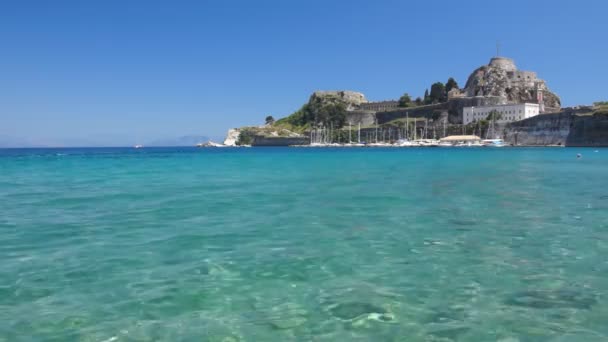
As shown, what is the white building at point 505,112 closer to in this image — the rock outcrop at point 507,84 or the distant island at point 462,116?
the distant island at point 462,116

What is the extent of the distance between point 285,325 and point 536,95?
12034 centimetres

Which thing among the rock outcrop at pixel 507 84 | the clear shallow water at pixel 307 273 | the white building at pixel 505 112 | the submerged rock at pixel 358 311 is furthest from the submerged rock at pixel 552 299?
the rock outcrop at pixel 507 84

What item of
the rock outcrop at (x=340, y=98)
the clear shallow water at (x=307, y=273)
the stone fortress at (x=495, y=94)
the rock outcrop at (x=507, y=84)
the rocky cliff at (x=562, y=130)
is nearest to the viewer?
the clear shallow water at (x=307, y=273)

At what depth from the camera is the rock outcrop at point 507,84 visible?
359 ft

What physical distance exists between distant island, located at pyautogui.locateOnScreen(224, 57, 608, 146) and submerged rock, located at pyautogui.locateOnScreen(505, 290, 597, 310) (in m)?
83.5

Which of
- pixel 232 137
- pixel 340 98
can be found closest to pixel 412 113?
pixel 340 98

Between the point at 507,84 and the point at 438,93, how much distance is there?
16.6 m

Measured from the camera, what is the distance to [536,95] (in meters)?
110

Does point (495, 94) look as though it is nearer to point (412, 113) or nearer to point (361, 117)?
point (412, 113)

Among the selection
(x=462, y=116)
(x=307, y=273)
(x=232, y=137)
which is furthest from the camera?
(x=232, y=137)

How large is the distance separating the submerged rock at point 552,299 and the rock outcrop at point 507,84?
111 metres

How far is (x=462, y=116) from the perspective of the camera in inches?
4227

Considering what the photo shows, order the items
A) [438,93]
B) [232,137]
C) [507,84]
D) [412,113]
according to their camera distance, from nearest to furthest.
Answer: [507,84] < [412,113] < [438,93] < [232,137]

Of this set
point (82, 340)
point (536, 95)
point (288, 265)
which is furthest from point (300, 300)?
point (536, 95)
